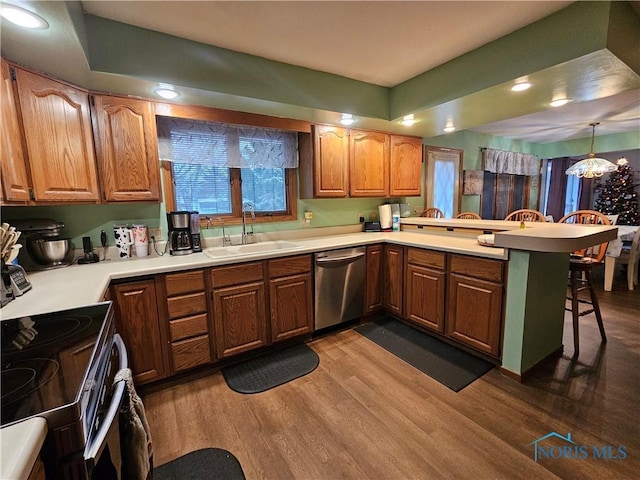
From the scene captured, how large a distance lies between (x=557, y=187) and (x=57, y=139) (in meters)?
8.44

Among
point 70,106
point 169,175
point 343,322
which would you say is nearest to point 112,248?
point 169,175

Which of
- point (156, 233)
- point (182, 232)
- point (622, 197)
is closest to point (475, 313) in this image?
point (182, 232)

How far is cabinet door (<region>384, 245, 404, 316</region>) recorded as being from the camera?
9.52 ft

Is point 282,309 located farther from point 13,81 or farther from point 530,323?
A: point 13,81

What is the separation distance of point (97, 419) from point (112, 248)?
1825mm

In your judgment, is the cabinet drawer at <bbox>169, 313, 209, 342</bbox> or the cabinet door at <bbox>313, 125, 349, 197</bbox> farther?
the cabinet door at <bbox>313, 125, 349, 197</bbox>

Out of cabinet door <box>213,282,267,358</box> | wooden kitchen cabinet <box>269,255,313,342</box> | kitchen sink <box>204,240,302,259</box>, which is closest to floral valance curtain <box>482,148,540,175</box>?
kitchen sink <box>204,240,302,259</box>

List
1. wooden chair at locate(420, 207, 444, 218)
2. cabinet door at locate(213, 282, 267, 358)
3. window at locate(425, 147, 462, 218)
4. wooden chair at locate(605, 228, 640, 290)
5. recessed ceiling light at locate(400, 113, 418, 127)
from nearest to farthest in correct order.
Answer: cabinet door at locate(213, 282, 267, 358), recessed ceiling light at locate(400, 113, 418, 127), wooden chair at locate(605, 228, 640, 290), wooden chair at locate(420, 207, 444, 218), window at locate(425, 147, 462, 218)

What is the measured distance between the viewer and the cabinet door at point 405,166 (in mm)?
3438

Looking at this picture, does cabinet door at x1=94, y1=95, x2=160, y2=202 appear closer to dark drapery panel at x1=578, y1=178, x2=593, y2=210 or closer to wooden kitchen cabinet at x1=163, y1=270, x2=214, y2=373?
wooden kitchen cabinet at x1=163, y1=270, x2=214, y2=373

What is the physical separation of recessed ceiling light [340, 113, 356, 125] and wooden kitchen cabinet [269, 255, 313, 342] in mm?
1366

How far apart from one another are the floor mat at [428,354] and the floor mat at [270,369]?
2.24ft

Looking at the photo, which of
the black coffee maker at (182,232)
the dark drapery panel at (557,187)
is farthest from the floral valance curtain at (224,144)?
the dark drapery panel at (557,187)

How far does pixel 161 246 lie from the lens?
244cm
